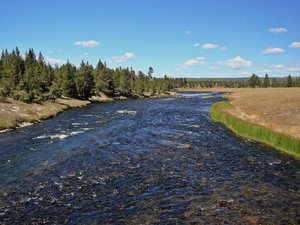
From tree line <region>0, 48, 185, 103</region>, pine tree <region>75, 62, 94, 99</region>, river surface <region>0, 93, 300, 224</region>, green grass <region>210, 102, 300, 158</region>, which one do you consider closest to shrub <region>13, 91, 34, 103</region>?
tree line <region>0, 48, 185, 103</region>

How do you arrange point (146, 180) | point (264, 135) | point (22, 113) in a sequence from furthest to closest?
point (22, 113) < point (264, 135) < point (146, 180)

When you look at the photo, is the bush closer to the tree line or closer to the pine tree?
the tree line

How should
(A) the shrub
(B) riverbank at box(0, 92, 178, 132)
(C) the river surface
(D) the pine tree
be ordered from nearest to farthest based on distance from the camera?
(C) the river surface < (B) riverbank at box(0, 92, 178, 132) < (A) the shrub < (D) the pine tree

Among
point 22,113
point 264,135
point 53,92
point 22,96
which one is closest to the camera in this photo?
point 264,135

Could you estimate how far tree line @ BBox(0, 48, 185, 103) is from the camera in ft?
299

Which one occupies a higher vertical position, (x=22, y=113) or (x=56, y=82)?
(x=56, y=82)

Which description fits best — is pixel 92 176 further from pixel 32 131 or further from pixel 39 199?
pixel 32 131

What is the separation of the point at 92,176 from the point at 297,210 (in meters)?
17.9

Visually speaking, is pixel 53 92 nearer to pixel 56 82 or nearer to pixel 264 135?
pixel 56 82

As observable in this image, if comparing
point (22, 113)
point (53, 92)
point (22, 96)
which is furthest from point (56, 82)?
point (22, 113)

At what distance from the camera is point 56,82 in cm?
12512

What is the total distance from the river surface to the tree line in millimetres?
43223

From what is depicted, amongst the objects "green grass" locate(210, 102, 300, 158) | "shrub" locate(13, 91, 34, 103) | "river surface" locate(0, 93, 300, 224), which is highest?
"shrub" locate(13, 91, 34, 103)

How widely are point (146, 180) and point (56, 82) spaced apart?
103597mm
